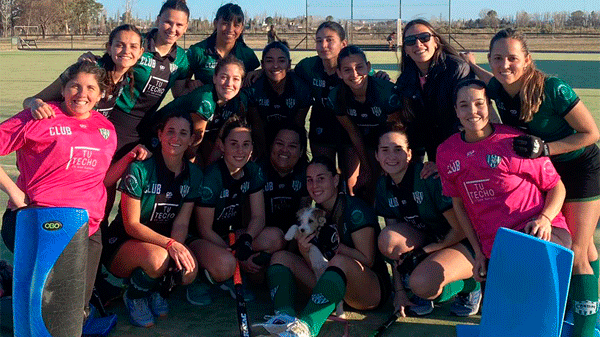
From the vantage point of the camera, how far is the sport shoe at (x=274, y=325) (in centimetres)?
333

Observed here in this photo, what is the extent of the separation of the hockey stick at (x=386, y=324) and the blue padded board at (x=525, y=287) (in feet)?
1.93

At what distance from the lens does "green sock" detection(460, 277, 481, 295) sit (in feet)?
12.1

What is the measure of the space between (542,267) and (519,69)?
1.02 metres

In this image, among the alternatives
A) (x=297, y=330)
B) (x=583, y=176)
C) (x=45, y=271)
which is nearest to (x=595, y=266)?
(x=583, y=176)

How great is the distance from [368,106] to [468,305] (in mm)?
1413

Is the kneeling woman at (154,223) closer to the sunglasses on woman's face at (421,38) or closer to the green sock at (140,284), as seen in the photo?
the green sock at (140,284)

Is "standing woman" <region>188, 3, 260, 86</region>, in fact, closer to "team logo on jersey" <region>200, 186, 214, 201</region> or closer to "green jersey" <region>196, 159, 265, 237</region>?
"green jersey" <region>196, 159, 265, 237</region>

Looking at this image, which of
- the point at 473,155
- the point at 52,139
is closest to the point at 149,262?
the point at 52,139

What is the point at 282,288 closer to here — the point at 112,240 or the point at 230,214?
the point at 230,214

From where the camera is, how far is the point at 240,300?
3678 mm

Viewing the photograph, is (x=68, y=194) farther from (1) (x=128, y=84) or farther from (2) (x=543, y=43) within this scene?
(2) (x=543, y=43)

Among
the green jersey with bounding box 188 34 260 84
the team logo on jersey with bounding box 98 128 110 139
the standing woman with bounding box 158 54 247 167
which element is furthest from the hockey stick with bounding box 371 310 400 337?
the green jersey with bounding box 188 34 260 84

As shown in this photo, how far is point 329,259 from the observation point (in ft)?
12.9

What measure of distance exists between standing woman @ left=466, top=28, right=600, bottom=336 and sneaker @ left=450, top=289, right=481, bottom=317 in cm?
56
